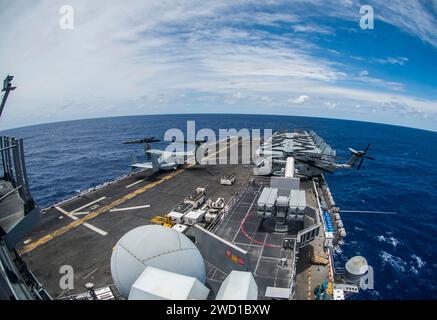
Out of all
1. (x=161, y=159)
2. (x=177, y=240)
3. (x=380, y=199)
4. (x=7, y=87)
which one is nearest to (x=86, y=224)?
(x=7, y=87)

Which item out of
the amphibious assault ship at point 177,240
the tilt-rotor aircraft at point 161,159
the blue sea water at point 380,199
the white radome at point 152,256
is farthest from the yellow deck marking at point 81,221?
the white radome at point 152,256

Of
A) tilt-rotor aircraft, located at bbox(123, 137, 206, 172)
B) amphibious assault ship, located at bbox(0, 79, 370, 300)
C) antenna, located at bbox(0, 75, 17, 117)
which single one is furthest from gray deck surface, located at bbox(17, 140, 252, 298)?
antenna, located at bbox(0, 75, 17, 117)

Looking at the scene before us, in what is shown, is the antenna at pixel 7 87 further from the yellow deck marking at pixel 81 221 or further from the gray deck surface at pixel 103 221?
the yellow deck marking at pixel 81 221

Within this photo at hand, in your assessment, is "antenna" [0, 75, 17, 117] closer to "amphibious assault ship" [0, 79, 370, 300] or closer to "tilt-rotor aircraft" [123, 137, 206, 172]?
"amphibious assault ship" [0, 79, 370, 300]

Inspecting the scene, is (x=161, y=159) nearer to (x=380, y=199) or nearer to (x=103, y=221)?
(x=103, y=221)
